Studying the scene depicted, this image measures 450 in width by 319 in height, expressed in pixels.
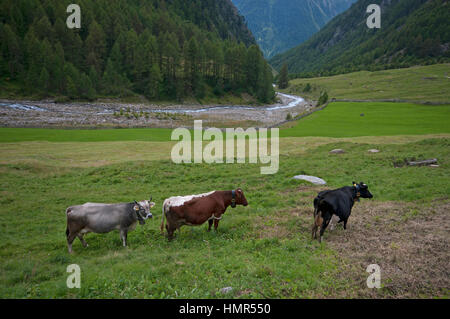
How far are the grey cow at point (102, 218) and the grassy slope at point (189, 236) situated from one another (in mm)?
760

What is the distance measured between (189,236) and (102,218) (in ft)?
12.0

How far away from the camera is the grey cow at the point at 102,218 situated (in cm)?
1062

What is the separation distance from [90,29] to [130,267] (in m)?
129

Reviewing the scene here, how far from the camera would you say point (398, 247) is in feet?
31.6

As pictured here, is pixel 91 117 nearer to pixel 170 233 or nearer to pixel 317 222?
pixel 170 233

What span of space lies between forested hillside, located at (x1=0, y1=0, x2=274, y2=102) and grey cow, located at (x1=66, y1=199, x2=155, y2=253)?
91.3 meters

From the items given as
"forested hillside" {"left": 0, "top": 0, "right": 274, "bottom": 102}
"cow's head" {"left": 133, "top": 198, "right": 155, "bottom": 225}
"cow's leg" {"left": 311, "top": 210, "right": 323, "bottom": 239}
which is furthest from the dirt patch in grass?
"forested hillside" {"left": 0, "top": 0, "right": 274, "bottom": 102}

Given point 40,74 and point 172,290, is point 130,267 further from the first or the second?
point 40,74

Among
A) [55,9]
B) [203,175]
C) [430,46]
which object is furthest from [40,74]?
[430,46]

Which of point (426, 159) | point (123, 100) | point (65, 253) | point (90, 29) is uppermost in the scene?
point (90, 29)

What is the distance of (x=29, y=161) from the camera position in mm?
27719

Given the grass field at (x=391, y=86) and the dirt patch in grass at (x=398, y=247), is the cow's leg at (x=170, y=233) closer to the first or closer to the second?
the dirt patch in grass at (x=398, y=247)

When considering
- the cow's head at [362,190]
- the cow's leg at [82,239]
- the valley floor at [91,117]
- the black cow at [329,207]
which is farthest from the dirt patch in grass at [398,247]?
the valley floor at [91,117]

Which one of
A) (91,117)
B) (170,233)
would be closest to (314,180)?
(170,233)
